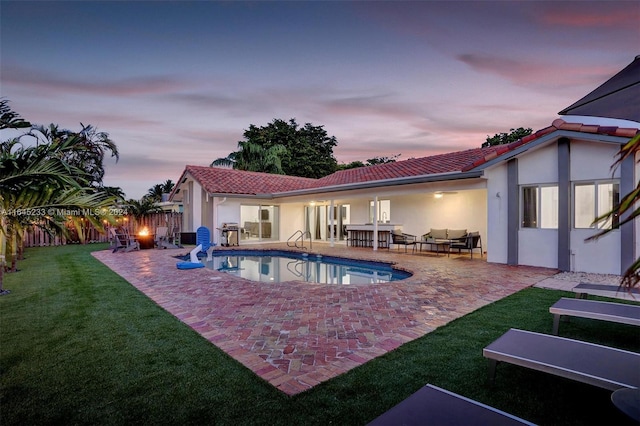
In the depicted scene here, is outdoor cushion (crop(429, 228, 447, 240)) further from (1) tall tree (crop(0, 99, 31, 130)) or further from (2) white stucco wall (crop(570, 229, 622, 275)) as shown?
(1) tall tree (crop(0, 99, 31, 130))

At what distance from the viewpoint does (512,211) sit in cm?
1082

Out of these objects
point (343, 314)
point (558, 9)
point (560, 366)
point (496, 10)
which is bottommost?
point (343, 314)

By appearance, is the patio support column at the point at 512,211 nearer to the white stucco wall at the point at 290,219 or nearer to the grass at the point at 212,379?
the grass at the point at 212,379

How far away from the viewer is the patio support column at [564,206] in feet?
31.8

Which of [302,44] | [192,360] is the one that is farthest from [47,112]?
[192,360]

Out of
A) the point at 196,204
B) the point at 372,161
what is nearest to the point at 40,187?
the point at 196,204

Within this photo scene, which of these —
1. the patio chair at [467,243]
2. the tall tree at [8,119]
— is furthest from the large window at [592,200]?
the tall tree at [8,119]

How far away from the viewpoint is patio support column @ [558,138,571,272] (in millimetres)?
9695

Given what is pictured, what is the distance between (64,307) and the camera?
614cm

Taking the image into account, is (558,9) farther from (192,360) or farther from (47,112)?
(47,112)

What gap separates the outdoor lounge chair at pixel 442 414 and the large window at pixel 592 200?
922 centimetres

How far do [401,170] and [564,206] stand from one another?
720 cm

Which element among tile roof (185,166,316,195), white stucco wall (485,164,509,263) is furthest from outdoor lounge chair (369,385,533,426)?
tile roof (185,166,316,195)

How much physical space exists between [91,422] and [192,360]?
121cm
